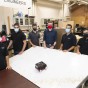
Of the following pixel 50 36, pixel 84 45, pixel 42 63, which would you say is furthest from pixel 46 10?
pixel 42 63

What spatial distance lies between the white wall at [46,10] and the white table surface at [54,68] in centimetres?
506

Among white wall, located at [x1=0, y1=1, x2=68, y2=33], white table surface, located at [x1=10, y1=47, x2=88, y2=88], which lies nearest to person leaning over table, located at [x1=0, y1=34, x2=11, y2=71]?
white table surface, located at [x1=10, y1=47, x2=88, y2=88]

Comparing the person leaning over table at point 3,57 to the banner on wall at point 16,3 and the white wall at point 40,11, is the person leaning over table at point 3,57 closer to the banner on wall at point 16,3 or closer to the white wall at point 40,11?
the banner on wall at point 16,3

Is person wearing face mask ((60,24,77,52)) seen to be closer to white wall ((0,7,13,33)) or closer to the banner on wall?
the banner on wall

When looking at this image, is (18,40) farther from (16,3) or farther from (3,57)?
(3,57)

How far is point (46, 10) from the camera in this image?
8156 mm

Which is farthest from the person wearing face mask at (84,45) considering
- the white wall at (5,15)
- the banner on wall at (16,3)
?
the white wall at (5,15)

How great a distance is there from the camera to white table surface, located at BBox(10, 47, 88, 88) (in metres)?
1.72

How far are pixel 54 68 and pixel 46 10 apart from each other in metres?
6.55

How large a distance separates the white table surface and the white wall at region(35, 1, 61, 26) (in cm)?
506

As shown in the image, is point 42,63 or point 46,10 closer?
point 42,63

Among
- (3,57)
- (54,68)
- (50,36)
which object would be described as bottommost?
(54,68)

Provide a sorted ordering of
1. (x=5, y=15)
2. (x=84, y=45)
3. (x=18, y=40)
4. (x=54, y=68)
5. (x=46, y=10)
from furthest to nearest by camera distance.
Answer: (x=46, y=10), (x=5, y=15), (x=18, y=40), (x=84, y=45), (x=54, y=68)

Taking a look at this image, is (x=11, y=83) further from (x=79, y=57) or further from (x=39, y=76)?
(x=79, y=57)
